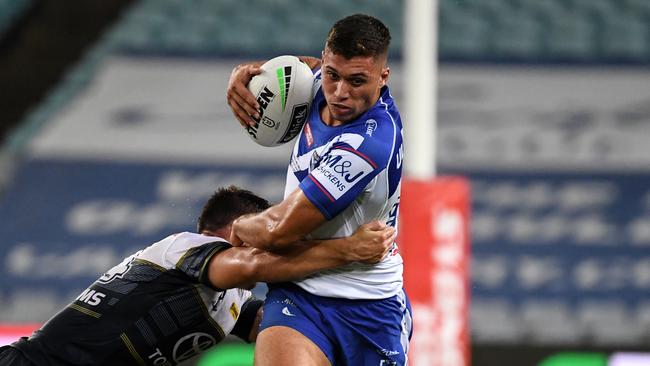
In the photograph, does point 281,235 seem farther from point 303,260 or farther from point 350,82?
point 350,82

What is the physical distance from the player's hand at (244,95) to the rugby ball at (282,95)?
0.05ft

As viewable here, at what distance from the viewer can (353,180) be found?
3197mm

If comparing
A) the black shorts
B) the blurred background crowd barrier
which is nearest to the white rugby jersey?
the black shorts

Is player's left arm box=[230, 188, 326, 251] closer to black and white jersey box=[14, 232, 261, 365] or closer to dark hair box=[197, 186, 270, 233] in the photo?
black and white jersey box=[14, 232, 261, 365]

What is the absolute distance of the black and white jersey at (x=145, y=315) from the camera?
11.4 ft

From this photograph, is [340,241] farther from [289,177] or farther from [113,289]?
[113,289]

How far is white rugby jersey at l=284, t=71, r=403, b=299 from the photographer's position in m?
3.20

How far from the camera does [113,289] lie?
139 inches

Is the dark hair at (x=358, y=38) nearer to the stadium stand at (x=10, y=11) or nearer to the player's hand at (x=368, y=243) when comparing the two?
the player's hand at (x=368, y=243)

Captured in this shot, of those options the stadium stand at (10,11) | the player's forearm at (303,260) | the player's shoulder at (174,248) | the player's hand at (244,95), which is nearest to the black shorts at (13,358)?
the player's shoulder at (174,248)

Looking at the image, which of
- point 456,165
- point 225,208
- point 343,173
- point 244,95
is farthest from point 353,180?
point 456,165

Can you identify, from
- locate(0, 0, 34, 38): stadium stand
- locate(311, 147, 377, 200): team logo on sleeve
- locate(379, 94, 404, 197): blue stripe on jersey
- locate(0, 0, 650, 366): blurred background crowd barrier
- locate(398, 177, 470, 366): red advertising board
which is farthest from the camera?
locate(0, 0, 34, 38): stadium stand

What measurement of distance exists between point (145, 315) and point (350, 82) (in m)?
0.98

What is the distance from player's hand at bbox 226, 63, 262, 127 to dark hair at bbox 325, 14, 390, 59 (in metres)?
0.36
